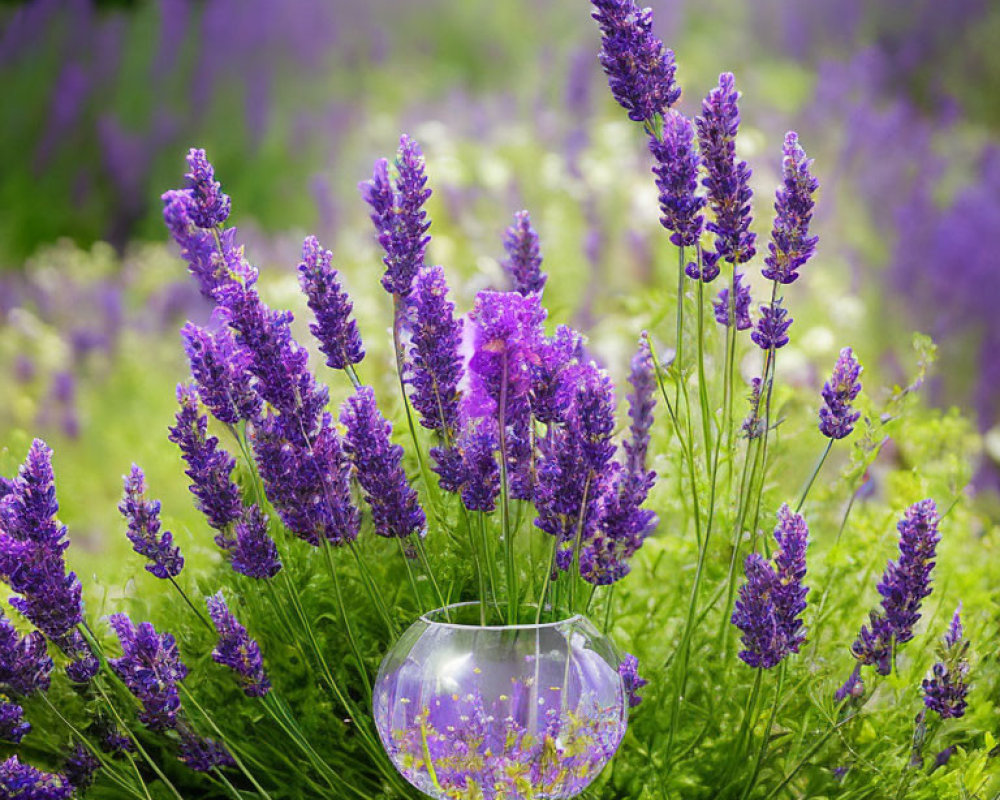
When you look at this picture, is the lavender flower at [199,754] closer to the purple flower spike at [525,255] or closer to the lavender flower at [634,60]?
the purple flower spike at [525,255]

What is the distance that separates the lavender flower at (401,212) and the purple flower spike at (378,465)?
3.0 inches

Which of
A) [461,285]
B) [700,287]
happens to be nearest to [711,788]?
[700,287]

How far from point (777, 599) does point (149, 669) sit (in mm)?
363

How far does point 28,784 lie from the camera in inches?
26.8

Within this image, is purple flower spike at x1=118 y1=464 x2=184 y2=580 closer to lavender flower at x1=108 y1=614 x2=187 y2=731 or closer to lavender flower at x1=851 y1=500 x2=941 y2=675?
lavender flower at x1=108 y1=614 x2=187 y2=731

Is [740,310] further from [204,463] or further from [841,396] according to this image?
[204,463]

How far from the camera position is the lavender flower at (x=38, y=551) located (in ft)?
2.08

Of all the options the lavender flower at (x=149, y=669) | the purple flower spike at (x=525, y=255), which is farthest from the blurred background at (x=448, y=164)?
the lavender flower at (x=149, y=669)

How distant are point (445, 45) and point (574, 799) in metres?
4.19

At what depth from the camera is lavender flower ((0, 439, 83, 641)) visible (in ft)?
2.08

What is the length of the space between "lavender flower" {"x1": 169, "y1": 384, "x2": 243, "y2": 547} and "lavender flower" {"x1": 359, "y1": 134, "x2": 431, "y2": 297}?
0.44 feet

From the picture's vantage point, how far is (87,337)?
258 cm

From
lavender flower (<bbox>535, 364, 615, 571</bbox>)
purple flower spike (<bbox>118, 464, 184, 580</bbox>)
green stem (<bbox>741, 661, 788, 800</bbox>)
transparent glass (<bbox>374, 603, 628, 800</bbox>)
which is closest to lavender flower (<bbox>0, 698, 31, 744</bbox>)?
purple flower spike (<bbox>118, 464, 184, 580</bbox>)

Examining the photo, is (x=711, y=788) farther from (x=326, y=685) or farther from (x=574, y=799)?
(x=326, y=685)
